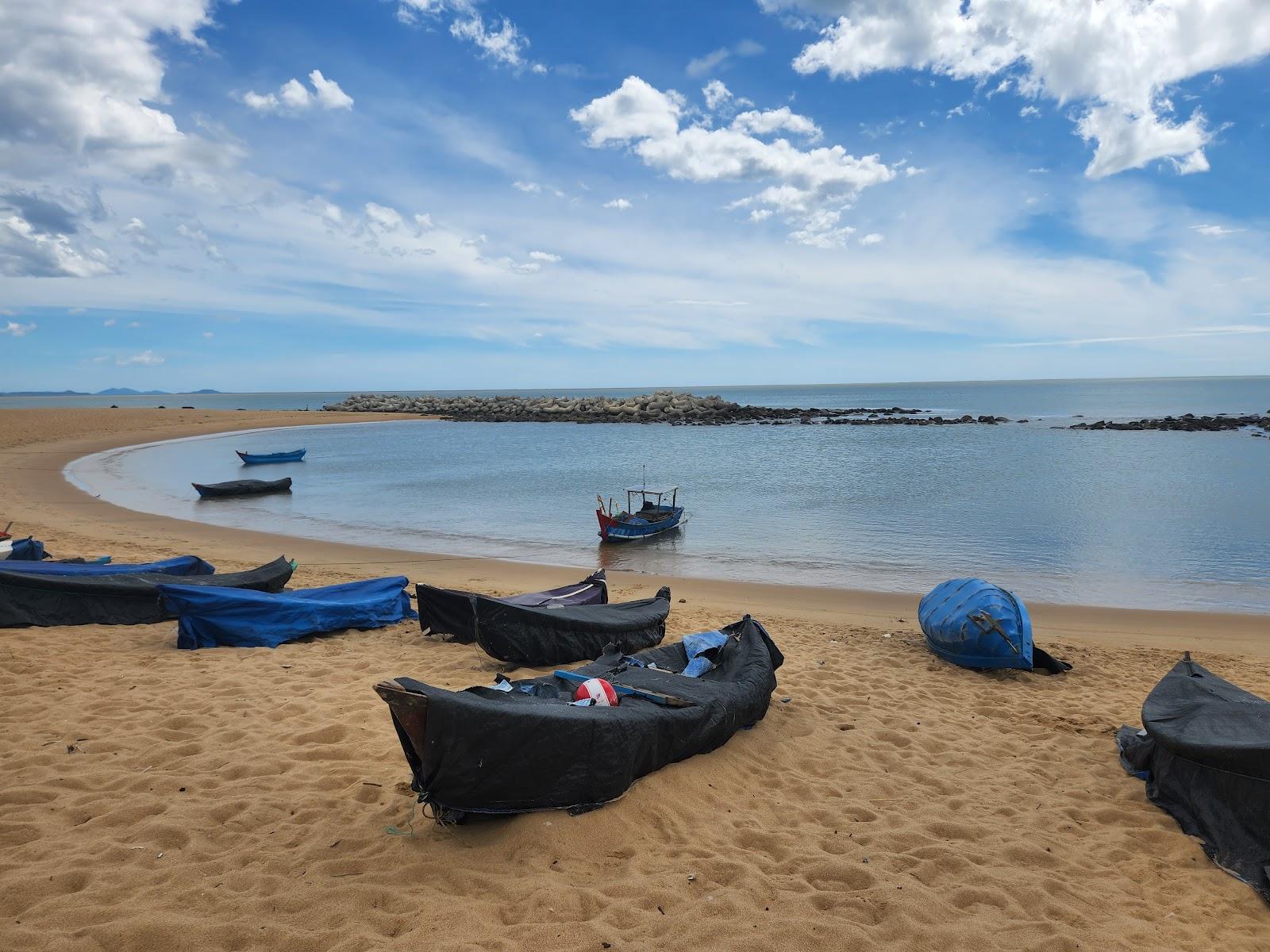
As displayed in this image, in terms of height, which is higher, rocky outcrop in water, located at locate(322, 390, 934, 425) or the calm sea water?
rocky outcrop in water, located at locate(322, 390, 934, 425)

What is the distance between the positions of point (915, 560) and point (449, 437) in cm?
5237

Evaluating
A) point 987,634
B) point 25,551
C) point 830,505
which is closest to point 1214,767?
point 987,634

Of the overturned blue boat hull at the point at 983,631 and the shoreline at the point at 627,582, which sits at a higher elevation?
the overturned blue boat hull at the point at 983,631

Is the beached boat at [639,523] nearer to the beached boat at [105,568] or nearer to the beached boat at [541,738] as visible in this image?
the beached boat at [105,568]

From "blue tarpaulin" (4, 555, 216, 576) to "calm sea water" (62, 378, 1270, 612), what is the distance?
7.84 m

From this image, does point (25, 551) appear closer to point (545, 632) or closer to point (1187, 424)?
point (545, 632)

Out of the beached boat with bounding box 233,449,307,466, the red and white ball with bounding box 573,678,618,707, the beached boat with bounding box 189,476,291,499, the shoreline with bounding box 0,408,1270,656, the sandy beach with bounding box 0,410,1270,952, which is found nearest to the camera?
the sandy beach with bounding box 0,410,1270,952

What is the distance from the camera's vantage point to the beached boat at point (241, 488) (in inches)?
1195

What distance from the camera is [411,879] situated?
4910 millimetres

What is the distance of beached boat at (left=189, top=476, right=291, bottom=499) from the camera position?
3034cm

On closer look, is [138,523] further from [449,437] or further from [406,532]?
[449,437]

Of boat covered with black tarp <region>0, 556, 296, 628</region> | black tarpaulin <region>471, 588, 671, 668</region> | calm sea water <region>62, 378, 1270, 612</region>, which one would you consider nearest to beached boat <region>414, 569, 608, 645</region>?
black tarpaulin <region>471, 588, 671, 668</region>

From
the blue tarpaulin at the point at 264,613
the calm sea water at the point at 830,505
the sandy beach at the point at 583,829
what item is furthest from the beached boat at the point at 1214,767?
the blue tarpaulin at the point at 264,613

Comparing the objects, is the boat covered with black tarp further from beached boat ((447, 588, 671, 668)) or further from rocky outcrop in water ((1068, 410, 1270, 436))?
rocky outcrop in water ((1068, 410, 1270, 436))
